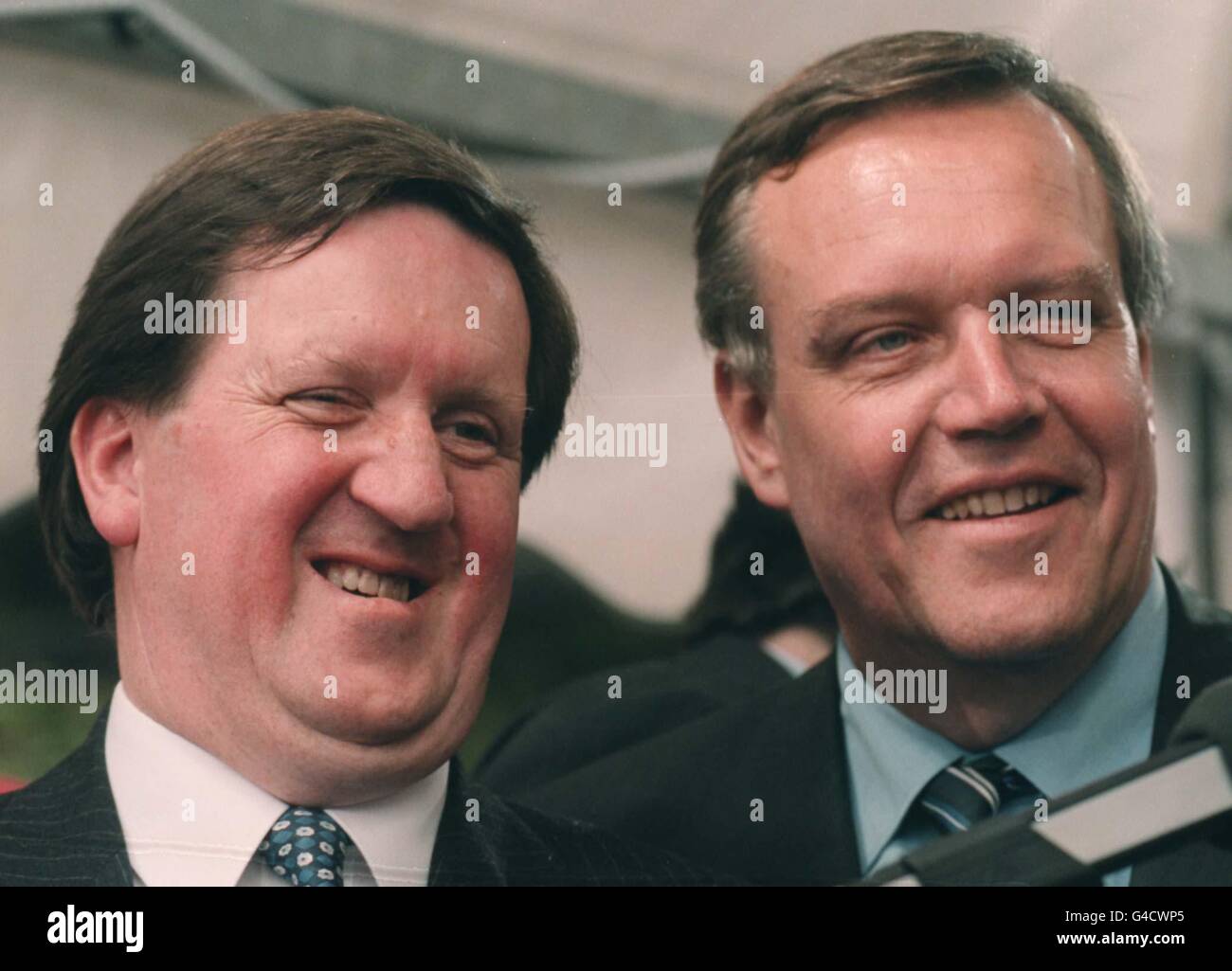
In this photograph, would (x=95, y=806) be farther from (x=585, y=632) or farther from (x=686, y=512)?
(x=686, y=512)

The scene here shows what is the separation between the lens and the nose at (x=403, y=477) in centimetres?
197

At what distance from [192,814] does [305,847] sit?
0.47ft

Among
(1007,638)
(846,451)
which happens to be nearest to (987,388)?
(846,451)

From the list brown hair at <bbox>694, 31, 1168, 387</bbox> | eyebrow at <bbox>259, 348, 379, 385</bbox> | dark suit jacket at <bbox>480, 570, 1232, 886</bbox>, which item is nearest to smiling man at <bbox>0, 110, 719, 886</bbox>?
eyebrow at <bbox>259, 348, 379, 385</bbox>

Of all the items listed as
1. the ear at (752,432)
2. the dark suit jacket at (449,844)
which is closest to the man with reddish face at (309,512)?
the dark suit jacket at (449,844)

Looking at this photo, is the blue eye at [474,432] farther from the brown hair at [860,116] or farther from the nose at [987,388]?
the nose at [987,388]

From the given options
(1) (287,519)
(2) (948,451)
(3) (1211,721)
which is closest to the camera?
(3) (1211,721)

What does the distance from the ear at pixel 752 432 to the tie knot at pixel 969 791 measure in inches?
16.2

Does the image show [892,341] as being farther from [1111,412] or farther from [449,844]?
[449,844]

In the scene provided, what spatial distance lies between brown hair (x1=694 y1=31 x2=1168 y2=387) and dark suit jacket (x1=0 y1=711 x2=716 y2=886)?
2.15 ft

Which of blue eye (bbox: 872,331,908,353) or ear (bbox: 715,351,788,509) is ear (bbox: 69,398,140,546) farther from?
blue eye (bbox: 872,331,908,353)

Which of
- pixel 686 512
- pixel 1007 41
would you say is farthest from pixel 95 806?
pixel 1007 41

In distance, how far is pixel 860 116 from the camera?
214cm
